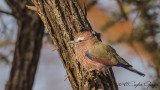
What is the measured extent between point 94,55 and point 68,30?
460 mm

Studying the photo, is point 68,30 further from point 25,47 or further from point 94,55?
point 25,47

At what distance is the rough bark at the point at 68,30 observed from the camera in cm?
259

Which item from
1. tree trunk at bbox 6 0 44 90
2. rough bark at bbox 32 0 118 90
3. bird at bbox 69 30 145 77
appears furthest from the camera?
tree trunk at bbox 6 0 44 90

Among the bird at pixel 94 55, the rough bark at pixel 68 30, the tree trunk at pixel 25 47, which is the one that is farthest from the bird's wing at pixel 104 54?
the tree trunk at pixel 25 47

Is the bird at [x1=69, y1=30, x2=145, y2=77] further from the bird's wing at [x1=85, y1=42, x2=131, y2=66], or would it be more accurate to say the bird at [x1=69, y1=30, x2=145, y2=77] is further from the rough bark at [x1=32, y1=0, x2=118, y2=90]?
the rough bark at [x1=32, y1=0, x2=118, y2=90]

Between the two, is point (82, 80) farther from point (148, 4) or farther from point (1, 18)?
point (148, 4)

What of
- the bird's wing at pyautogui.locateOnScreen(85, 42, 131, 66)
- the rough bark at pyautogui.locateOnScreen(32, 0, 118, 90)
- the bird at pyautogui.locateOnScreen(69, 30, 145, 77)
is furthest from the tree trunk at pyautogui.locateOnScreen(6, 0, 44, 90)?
the bird's wing at pyautogui.locateOnScreen(85, 42, 131, 66)

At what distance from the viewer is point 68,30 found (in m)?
2.73

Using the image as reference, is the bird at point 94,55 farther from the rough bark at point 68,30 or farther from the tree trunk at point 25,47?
the tree trunk at point 25,47

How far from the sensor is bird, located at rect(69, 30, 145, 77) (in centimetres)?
243

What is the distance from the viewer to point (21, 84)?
407 centimetres

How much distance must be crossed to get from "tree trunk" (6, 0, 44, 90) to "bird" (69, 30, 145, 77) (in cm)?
172

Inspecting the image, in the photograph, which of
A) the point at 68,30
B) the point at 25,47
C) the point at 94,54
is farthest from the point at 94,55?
the point at 25,47

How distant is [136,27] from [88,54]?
315 centimetres
